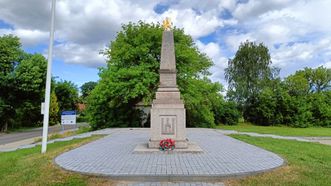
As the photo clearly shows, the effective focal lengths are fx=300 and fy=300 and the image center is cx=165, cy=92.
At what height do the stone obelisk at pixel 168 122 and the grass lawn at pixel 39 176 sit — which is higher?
the stone obelisk at pixel 168 122

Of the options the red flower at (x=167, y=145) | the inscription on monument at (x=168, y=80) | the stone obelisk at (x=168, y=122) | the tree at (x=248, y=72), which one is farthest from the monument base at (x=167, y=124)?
the tree at (x=248, y=72)

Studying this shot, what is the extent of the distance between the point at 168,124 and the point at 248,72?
3122 centimetres

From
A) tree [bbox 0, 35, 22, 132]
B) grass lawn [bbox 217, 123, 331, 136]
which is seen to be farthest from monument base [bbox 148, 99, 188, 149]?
tree [bbox 0, 35, 22, 132]

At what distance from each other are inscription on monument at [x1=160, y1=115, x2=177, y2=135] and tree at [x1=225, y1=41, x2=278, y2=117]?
29.1 meters

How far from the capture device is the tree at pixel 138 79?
68.4 ft

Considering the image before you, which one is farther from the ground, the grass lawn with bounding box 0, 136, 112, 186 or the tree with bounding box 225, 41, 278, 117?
the tree with bounding box 225, 41, 278, 117

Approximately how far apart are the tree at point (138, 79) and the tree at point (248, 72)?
45.5 ft

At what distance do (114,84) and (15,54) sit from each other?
13419 mm

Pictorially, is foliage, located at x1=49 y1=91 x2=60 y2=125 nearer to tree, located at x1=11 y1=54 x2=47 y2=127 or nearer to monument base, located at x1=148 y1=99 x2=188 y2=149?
tree, located at x1=11 y1=54 x2=47 y2=127

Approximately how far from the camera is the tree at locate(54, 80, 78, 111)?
48750mm

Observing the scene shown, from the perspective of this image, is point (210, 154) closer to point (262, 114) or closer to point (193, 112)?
point (193, 112)

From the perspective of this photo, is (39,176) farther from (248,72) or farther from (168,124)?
(248,72)

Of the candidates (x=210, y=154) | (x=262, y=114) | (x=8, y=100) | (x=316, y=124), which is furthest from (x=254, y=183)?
(x=316, y=124)

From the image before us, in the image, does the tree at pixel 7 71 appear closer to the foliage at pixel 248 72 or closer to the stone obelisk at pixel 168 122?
the stone obelisk at pixel 168 122
